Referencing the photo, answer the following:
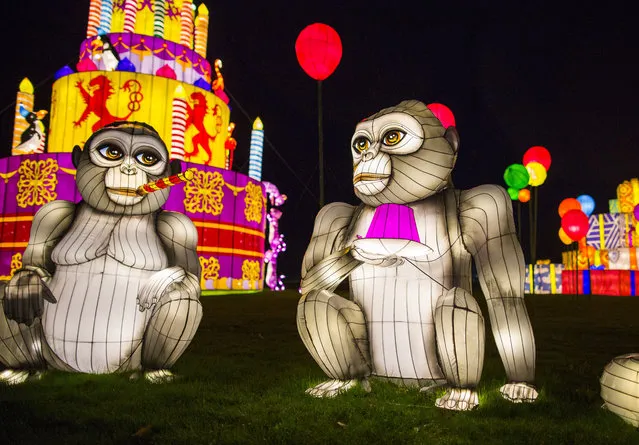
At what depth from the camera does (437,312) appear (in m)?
2.66

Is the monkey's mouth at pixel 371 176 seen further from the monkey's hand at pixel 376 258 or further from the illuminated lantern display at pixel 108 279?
the illuminated lantern display at pixel 108 279

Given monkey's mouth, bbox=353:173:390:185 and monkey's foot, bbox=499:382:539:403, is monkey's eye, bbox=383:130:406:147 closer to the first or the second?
monkey's mouth, bbox=353:173:390:185

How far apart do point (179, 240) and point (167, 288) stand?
1.21 feet

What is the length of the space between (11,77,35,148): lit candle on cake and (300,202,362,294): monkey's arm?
53.3 feet

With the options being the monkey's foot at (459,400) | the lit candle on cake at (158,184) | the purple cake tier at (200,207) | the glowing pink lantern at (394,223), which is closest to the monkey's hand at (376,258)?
the glowing pink lantern at (394,223)

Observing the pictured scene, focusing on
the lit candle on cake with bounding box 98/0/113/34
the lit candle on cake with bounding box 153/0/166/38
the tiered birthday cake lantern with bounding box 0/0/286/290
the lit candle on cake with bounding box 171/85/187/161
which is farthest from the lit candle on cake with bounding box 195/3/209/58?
the lit candle on cake with bounding box 171/85/187/161

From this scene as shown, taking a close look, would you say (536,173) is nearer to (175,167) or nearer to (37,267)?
(175,167)

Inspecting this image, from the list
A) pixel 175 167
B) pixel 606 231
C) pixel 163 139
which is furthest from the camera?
pixel 606 231

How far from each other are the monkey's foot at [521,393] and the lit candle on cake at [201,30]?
17709 millimetres

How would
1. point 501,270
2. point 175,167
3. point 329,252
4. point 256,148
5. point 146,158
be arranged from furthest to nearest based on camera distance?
1. point 256,148
2. point 175,167
3. point 146,158
4. point 329,252
5. point 501,270

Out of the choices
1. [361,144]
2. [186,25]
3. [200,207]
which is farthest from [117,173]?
[186,25]

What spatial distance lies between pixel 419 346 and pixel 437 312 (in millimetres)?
216

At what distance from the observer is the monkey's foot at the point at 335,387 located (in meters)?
2.84

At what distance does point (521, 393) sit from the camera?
105 inches
